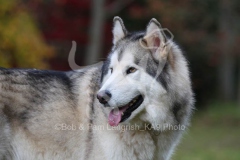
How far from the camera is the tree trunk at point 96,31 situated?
20297 millimetres

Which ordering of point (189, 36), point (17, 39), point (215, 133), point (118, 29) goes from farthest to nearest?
point (189, 36) → point (215, 133) → point (17, 39) → point (118, 29)

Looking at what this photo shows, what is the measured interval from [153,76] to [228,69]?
58.8 ft

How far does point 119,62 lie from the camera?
5453mm

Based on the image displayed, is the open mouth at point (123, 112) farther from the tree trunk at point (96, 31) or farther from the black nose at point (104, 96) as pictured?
the tree trunk at point (96, 31)

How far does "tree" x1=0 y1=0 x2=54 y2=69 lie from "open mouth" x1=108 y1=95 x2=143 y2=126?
9.22 metres

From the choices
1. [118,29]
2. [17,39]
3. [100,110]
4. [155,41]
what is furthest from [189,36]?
[100,110]

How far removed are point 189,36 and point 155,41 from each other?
16.2 m

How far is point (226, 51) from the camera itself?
2158 cm

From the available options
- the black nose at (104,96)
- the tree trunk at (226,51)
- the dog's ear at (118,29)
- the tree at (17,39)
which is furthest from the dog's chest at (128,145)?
the tree trunk at (226,51)

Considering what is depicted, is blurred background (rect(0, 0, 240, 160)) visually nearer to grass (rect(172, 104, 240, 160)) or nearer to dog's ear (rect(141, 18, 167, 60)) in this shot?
grass (rect(172, 104, 240, 160))

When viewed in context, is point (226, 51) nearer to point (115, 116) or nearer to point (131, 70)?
point (131, 70)

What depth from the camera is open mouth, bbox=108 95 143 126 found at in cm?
529

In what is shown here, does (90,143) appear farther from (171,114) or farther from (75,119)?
(171,114)

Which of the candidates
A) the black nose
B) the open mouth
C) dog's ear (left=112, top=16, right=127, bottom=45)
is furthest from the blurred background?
the black nose
